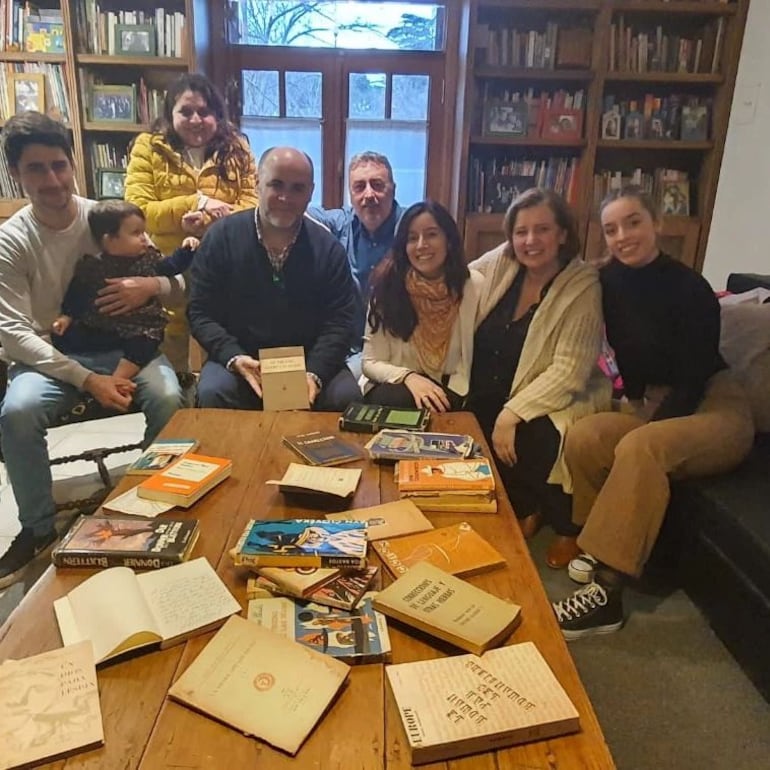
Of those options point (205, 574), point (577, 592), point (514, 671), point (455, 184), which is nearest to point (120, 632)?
point (205, 574)

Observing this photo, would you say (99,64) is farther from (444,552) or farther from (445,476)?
(444,552)

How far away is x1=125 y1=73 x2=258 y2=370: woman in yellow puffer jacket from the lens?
2678 millimetres

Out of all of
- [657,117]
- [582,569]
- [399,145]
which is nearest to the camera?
[582,569]

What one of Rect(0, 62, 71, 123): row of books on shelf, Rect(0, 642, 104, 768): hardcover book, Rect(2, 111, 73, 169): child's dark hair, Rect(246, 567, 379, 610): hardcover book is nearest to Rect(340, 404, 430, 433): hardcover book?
Rect(246, 567, 379, 610): hardcover book

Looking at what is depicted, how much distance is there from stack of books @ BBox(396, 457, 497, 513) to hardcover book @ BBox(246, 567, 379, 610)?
309 millimetres

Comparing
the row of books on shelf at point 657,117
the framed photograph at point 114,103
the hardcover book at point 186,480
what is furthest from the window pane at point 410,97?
the hardcover book at point 186,480

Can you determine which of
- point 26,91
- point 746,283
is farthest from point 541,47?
point 26,91

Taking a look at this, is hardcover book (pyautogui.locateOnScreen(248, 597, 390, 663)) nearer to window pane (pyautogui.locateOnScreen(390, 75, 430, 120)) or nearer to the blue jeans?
the blue jeans

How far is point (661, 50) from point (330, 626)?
374 centimetres

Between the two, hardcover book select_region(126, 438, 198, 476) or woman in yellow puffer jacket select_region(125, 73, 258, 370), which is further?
woman in yellow puffer jacket select_region(125, 73, 258, 370)

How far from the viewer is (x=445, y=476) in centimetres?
160

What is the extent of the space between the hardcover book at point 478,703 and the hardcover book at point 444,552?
0.23 meters

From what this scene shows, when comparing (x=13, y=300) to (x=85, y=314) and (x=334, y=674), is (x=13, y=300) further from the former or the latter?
(x=334, y=674)

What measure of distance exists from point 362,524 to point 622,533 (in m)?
0.88
